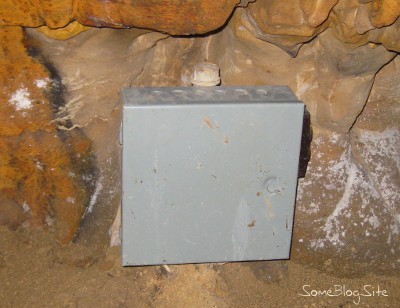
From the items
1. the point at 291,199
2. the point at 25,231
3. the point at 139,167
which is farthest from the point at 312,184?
the point at 25,231

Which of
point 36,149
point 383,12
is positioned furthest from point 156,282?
point 383,12

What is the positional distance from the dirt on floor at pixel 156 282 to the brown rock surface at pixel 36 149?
73mm

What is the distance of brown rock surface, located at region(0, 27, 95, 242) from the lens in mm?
1339

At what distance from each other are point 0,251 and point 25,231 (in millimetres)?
81

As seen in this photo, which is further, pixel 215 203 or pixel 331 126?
pixel 331 126

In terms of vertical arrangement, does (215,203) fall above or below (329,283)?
above

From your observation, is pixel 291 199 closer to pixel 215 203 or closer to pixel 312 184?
pixel 215 203

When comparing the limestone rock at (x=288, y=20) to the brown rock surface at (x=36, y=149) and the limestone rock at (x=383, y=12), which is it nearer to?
the limestone rock at (x=383, y=12)

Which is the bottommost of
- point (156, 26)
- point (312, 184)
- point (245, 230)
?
point (312, 184)

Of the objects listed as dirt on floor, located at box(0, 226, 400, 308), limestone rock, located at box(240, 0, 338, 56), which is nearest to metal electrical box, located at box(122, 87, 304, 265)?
limestone rock, located at box(240, 0, 338, 56)

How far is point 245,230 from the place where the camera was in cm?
123

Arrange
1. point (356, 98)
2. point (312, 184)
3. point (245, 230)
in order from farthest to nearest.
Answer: point (312, 184)
point (356, 98)
point (245, 230)

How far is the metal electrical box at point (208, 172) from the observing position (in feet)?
3.63

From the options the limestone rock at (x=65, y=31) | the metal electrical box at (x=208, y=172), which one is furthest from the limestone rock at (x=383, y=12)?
the limestone rock at (x=65, y=31)
